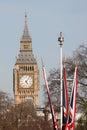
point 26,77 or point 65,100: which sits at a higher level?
point 26,77

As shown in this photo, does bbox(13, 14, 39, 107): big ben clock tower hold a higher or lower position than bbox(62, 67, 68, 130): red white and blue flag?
higher

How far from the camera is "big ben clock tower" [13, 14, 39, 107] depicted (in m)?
175

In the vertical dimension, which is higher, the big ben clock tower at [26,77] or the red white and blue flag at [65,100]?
the big ben clock tower at [26,77]

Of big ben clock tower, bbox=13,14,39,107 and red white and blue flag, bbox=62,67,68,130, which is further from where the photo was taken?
big ben clock tower, bbox=13,14,39,107

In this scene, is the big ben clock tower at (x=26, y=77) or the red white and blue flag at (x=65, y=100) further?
the big ben clock tower at (x=26, y=77)

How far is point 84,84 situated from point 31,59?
425ft

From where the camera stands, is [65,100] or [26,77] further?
[26,77]

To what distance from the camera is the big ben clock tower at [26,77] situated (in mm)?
174625

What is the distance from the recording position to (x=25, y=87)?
17638 centimetres

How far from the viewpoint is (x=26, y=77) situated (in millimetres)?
177125

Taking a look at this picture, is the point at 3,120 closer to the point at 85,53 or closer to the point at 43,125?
the point at 43,125

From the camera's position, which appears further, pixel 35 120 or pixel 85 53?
pixel 35 120

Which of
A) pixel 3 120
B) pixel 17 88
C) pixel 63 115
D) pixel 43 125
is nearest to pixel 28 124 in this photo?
pixel 43 125

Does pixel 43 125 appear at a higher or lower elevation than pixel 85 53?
lower
